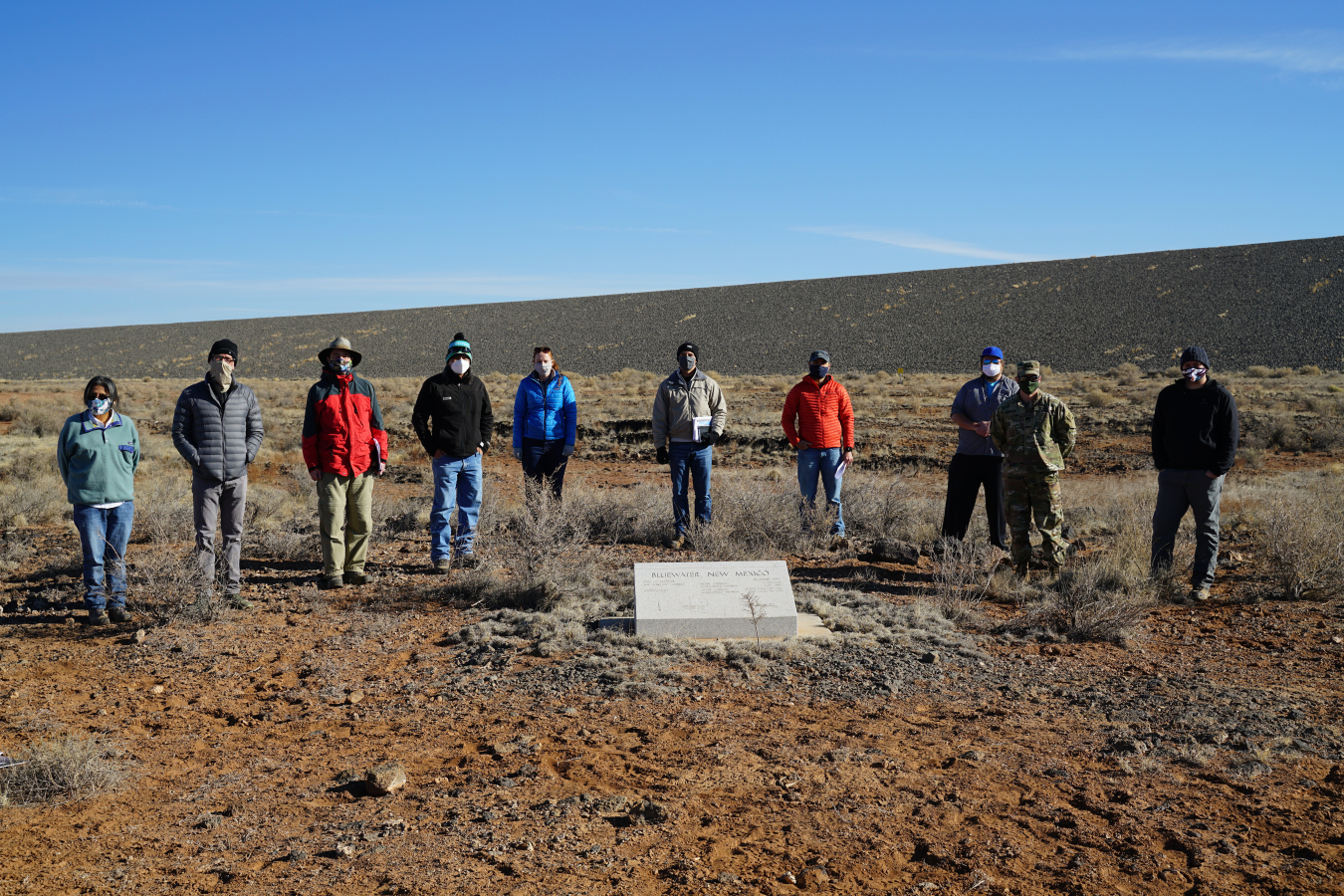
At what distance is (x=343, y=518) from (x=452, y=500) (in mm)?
857

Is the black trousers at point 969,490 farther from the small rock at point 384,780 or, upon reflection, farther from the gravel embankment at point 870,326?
the gravel embankment at point 870,326

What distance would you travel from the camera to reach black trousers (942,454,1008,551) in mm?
7324

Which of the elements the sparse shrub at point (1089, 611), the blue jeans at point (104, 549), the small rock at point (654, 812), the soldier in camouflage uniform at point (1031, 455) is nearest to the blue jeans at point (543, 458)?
Result: the blue jeans at point (104, 549)

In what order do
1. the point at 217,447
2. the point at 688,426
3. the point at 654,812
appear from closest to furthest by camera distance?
1. the point at 654,812
2. the point at 217,447
3. the point at 688,426

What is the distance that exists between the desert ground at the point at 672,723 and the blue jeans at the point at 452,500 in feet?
0.97

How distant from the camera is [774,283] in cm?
8094

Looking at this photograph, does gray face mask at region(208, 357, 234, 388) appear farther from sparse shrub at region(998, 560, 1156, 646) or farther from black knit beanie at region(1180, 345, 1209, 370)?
black knit beanie at region(1180, 345, 1209, 370)

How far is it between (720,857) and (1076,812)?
139cm

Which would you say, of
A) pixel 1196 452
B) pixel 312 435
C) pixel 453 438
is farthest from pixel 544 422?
pixel 1196 452

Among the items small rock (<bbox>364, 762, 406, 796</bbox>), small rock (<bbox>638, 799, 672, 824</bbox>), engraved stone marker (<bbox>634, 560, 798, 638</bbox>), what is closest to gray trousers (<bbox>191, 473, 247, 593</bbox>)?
engraved stone marker (<bbox>634, 560, 798, 638</bbox>)

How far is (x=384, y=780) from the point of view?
3629 millimetres

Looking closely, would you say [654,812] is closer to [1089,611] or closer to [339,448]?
[1089,611]

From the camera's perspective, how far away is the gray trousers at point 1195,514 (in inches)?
252

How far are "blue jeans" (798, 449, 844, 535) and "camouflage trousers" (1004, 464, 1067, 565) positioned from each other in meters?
1.59
